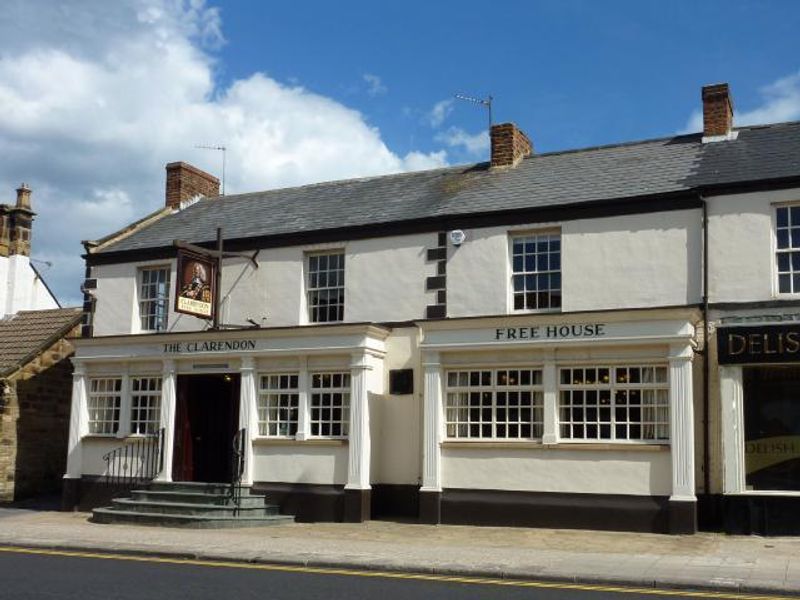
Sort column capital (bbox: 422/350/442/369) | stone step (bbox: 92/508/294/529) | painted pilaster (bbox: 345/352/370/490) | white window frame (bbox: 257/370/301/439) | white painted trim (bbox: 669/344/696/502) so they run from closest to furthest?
white painted trim (bbox: 669/344/696/502)
stone step (bbox: 92/508/294/529)
column capital (bbox: 422/350/442/369)
painted pilaster (bbox: 345/352/370/490)
white window frame (bbox: 257/370/301/439)

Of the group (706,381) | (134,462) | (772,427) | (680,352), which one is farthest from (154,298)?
(772,427)

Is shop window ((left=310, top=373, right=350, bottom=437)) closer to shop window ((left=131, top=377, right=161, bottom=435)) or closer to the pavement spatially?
the pavement

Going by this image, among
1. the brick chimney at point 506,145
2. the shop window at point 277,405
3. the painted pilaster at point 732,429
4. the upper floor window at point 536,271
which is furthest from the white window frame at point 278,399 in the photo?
the painted pilaster at point 732,429

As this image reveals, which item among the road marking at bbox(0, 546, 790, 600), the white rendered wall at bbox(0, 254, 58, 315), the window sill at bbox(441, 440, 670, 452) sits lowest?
the road marking at bbox(0, 546, 790, 600)

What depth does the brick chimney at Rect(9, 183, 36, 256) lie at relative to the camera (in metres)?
28.3

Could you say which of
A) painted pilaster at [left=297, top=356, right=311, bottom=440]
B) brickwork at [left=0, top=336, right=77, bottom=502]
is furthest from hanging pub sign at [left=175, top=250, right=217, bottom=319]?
brickwork at [left=0, top=336, right=77, bottom=502]

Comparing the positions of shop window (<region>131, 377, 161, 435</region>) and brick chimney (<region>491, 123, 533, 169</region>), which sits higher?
brick chimney (<region>491, 123, 533, 169</region>)

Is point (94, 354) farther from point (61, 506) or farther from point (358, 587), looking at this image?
point (358, 587)

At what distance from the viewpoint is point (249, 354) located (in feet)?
61.6

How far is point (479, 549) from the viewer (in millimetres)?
13500

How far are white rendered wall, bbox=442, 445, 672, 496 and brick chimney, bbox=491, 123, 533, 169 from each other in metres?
7.12

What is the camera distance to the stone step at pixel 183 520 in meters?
16.6

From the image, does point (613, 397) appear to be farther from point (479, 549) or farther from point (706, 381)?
point (479, 549)

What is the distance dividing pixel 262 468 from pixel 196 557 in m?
5.79
